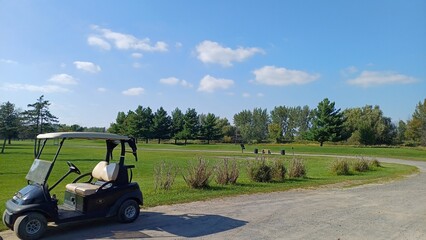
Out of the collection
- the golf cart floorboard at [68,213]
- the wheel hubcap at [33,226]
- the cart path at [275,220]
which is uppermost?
the golf cart floorboard at [68,213]

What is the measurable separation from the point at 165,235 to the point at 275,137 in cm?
Answer: 7806

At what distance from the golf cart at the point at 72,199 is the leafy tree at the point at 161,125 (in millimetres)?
80904

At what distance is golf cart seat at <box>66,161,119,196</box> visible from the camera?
23.9 ft

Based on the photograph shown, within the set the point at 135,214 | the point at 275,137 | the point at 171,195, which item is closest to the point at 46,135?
the point at 135,214

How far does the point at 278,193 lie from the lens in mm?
12539

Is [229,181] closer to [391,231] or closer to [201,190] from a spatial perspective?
[201,190]

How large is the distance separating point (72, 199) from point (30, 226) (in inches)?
45.5

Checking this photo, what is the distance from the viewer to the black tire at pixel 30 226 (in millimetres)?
6391

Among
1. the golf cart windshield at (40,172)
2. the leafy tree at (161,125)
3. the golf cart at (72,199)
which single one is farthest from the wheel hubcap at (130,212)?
the leafy tree at (161,125)

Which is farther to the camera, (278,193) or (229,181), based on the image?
(229,181)

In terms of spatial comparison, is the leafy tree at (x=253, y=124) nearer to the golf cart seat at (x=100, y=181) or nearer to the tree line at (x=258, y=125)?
the tree line at (x=258, y=125)

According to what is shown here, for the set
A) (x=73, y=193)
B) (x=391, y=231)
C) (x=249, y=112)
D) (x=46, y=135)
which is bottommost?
(x=391, y=231)

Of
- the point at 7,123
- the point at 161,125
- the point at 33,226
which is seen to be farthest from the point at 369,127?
the point at 33,226

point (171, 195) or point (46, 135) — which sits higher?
point (46, 135)
